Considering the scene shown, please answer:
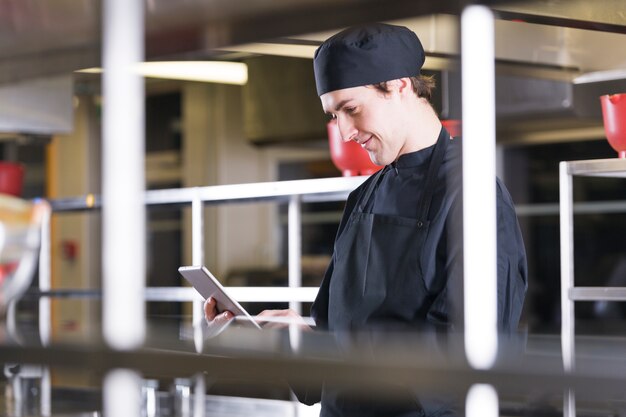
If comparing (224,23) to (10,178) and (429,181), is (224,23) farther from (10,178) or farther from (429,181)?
(10,178)

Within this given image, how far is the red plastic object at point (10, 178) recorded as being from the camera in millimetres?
2949

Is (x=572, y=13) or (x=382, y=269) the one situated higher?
(x=572, y=13)

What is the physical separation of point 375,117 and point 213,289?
1.24 ft

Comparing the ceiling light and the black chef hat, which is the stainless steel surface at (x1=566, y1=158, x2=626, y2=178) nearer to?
the black chef hat

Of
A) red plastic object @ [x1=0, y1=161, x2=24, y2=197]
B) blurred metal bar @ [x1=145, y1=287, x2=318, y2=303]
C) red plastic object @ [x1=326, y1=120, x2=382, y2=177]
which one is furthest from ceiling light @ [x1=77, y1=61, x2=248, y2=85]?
red plastic object @ [x1=326, y1=120, x2=382, y2=177]

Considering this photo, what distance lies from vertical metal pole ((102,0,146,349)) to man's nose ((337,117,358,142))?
1.81 ft

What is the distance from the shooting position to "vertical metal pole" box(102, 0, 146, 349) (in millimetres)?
1129

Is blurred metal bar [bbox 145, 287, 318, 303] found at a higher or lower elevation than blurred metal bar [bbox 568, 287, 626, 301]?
lower

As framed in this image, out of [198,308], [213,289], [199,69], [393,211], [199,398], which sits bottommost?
[199,398]

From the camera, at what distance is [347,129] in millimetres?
1638

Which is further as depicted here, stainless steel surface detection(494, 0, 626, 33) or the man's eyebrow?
the man's eyebrow

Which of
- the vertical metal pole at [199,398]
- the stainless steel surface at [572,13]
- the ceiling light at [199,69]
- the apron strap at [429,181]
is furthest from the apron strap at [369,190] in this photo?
the ceiling light at [199,69]

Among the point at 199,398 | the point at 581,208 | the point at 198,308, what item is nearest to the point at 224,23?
the point at 198,308

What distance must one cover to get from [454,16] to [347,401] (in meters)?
0.77
